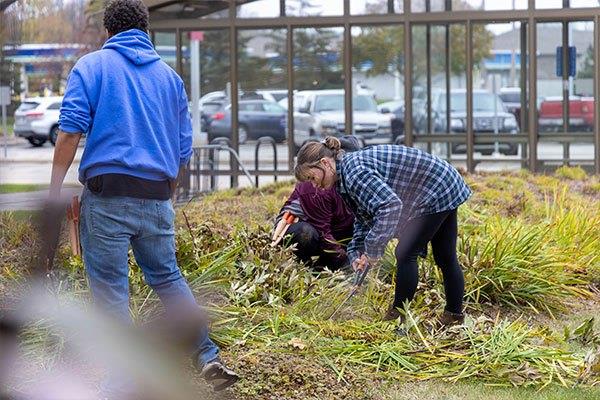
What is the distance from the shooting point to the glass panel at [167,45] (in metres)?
19.7

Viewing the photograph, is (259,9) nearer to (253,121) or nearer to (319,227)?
(253,121)

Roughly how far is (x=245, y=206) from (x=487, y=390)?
6.37 m

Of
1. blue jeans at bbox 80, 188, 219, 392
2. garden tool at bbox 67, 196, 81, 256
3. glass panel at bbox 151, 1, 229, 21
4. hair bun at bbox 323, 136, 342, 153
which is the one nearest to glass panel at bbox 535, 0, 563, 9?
glass panel at bbox 151, 1, 229, 21

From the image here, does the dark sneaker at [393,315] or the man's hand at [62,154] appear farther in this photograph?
the dark sneaker at [393,315]

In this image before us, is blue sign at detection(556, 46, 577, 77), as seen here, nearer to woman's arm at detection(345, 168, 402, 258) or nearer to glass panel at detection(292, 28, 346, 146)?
glass panel at detection(292, 28, 346, 146)

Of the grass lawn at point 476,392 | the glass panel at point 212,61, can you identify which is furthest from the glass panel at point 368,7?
the grass lawn at point 476,392

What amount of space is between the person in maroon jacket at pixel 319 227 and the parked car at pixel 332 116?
10.0 metres

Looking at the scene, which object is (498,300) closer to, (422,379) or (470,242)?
(470,242)

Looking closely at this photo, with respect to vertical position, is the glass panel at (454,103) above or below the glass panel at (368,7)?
below

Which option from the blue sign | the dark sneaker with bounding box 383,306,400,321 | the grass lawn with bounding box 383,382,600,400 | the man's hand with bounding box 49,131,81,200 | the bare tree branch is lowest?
the grass lawn with bounding box 383,382,600,400

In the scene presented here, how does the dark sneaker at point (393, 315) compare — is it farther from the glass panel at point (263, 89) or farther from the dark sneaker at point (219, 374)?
the glass panel at point (263, 89)

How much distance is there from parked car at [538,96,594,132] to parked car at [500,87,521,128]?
466mm

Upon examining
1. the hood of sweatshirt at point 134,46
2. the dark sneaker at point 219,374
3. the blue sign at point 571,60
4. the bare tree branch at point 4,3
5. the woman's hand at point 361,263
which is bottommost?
the dark sneaker at point 219,374

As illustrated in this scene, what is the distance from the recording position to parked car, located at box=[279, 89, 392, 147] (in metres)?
19.4
